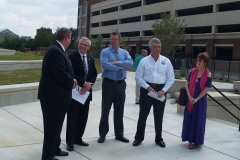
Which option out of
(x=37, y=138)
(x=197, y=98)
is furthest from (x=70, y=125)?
(x=197, y=98)

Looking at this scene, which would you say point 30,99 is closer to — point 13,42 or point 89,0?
point 89,0

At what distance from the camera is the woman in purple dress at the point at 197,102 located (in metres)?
6.39

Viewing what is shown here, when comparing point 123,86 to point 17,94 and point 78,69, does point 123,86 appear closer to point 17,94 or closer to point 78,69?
point 78,69

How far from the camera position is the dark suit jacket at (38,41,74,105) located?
190 inches

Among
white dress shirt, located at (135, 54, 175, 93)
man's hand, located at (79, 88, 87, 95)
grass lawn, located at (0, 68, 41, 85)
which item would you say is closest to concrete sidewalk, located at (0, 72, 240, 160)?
man's hand, located at (79, 88, 87, 95)

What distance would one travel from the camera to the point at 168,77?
640 centimetres

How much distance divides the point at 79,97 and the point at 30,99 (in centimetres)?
508

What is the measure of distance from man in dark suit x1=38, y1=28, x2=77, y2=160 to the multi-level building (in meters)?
35.4

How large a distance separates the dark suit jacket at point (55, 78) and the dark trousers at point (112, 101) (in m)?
1.49

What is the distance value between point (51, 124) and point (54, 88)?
0.55 meters

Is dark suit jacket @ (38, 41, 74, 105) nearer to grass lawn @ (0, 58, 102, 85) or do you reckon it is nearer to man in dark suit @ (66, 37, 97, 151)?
man in dark suit @ (66, 37, 97, 151)

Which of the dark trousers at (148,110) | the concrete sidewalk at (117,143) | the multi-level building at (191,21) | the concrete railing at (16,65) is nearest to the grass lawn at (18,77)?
the concrete railing at (16,65)

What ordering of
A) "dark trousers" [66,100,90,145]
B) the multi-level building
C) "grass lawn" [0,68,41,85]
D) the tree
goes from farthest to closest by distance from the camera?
the multi-level building → the tree → "grass lawn" [0,68,41,85] → "dark trousers" [66,100,90,145]

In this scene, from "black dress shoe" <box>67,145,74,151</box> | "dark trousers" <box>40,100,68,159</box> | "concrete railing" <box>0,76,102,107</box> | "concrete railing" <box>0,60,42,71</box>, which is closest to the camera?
"dark trousers" <box>40,100,68,159</box>
